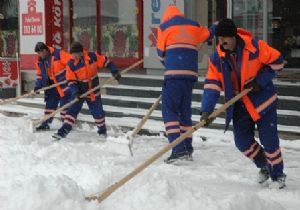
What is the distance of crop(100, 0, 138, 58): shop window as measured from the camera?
13641mm

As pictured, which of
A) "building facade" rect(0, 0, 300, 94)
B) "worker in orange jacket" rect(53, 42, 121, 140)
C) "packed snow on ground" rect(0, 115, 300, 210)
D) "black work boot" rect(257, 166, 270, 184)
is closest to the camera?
"packed snow on ground" rect(0, 115, 300, 210)

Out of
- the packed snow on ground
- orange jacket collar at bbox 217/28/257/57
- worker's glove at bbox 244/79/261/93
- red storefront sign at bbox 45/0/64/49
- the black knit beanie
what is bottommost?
the packed snow on ground

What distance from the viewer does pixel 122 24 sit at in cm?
1395

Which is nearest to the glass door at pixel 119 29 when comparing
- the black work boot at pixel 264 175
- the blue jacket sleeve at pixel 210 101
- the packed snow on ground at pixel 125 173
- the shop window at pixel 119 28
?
the shop window at pixel 119 28

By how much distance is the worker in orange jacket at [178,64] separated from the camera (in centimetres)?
654

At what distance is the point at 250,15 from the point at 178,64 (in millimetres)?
5292

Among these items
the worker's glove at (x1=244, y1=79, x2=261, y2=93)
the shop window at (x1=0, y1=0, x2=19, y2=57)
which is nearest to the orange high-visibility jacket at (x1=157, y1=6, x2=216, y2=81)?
the worker's glove at (x1=244, y1=79, x2=261, y2=93)

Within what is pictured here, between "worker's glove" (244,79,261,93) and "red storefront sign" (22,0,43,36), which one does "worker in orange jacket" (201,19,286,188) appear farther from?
"red storefront sign" (22,0,43,36)

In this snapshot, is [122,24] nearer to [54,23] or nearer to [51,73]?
[54,23]

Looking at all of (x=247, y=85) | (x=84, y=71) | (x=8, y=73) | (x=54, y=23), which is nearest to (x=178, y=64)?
(x=247, y=85)

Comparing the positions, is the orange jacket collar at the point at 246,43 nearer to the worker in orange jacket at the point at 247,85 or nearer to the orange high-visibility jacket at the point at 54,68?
the worker in orange jacket at the point at 247,85

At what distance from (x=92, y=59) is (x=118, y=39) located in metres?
5.62

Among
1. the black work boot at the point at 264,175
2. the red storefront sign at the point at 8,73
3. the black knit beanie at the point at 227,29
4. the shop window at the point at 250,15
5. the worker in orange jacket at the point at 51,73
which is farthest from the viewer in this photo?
the red storefront sign at the point at 8,73

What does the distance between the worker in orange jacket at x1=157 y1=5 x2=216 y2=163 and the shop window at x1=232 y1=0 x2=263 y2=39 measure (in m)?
4.93
